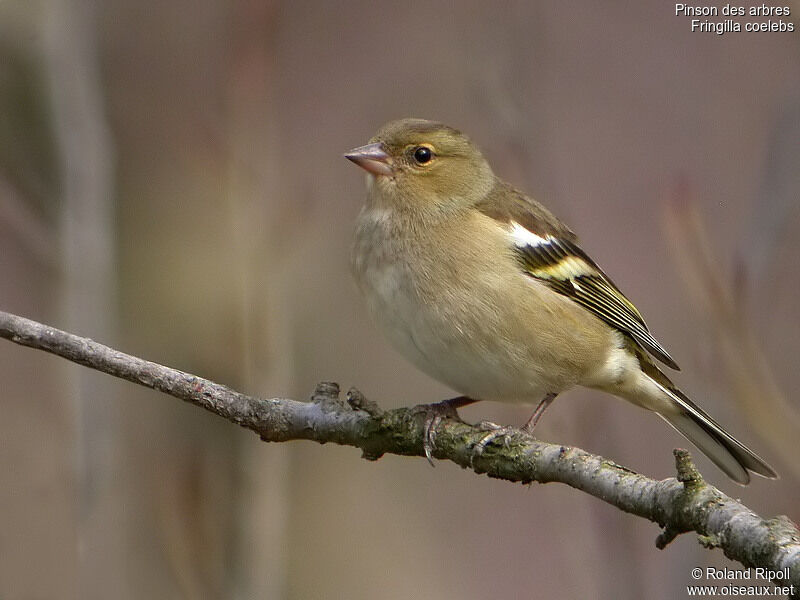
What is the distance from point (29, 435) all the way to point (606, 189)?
5.35 meters

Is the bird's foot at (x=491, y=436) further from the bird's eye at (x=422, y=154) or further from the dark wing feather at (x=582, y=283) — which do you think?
the bird's eye at (x=422, y=154)

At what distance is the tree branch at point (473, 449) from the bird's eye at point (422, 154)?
5.48 feet

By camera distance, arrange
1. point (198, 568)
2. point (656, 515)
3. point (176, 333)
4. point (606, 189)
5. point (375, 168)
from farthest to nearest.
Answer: point (606, 189)
point (176, 333)
point (375, 168)
point (198, 568)
point (656, 515)

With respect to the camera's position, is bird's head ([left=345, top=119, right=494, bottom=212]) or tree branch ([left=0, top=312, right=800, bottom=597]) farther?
bird's head ([left=345, top=119, right=494, bottom=212])

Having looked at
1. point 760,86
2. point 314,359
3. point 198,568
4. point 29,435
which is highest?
point 760,86

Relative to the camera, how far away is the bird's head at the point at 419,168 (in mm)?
5004

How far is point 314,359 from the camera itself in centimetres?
702

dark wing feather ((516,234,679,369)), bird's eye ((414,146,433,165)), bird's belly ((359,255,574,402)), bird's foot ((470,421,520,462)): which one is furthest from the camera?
bird's eye ((414,146,433,165))

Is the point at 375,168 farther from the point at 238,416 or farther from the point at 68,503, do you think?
the point at 68,503

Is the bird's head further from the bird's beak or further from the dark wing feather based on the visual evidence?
the dark wing feather

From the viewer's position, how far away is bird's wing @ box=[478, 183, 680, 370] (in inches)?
197

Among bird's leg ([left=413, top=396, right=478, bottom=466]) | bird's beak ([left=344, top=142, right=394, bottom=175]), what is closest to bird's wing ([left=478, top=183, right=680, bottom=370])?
bird's beak ([left=344, top=142, right=394, bottom=175])

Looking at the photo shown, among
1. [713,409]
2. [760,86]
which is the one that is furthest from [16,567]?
[760,86]

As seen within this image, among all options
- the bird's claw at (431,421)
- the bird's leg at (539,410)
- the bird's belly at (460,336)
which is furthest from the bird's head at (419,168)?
the bird's claw at (431,421)
